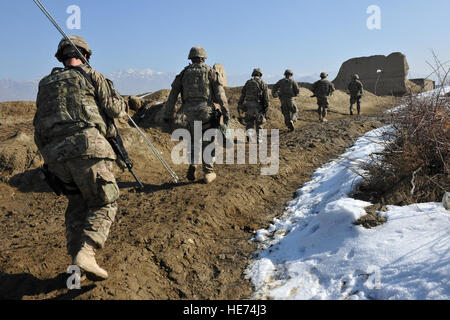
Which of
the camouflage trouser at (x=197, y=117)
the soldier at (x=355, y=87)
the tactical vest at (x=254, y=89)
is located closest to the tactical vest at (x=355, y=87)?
the soldier at (x=355, y=87)

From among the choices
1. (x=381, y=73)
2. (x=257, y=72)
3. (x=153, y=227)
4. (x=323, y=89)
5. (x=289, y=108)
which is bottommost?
(x=153, y=227)

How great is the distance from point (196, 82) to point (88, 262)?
3.55 m

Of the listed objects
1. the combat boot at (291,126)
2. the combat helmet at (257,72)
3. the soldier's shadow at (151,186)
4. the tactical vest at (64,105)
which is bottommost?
the soldier's shadow at (151,186)

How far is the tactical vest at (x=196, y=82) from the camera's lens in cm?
525

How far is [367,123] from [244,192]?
8535 mm

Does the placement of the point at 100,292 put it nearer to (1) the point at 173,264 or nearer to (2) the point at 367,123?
(1) the point at 173,264

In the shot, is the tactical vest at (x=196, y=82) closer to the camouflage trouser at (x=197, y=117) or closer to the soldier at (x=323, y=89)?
the camouflage trouser at (x=197, y=117)

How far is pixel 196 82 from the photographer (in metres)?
5.29

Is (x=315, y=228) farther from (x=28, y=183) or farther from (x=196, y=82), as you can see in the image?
(x=28, y=183)

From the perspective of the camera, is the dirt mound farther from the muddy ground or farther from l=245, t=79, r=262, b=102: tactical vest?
l=245, t=79, r=262, b=102: tactical vest

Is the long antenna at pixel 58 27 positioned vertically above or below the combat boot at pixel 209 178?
above

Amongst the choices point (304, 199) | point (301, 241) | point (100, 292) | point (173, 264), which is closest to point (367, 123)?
point (304, 199)

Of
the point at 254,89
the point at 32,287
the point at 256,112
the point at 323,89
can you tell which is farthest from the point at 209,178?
the point at 323,89

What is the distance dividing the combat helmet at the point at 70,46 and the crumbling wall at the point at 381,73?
89.0ft
